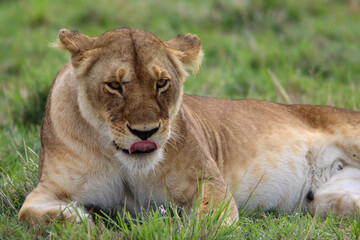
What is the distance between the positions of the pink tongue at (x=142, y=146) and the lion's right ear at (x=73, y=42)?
1.86 ft

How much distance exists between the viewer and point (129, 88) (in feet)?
9.86

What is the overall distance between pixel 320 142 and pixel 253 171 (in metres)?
0.60

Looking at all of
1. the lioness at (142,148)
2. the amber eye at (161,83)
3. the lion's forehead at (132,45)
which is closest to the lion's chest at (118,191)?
the lioness at (142,148)

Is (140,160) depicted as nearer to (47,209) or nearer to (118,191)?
(118,191)

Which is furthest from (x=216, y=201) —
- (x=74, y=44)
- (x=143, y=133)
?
(x=74, y=44)

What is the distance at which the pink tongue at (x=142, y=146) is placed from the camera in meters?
3.02

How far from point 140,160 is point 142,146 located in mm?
125

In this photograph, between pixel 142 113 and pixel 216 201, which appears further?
pixel 216 201

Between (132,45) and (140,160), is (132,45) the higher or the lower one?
the higher one

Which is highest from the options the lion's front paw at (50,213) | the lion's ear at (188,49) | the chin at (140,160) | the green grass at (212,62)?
the lion's ear at (188,49)

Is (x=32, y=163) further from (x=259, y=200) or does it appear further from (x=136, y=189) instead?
(x=259, y=200)

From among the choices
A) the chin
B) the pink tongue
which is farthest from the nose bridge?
the chin

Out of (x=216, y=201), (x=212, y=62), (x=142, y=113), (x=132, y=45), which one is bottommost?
(x=212, y=62)

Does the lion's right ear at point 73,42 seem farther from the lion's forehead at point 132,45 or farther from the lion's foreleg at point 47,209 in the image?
the lion's foreleg at point 47,209
